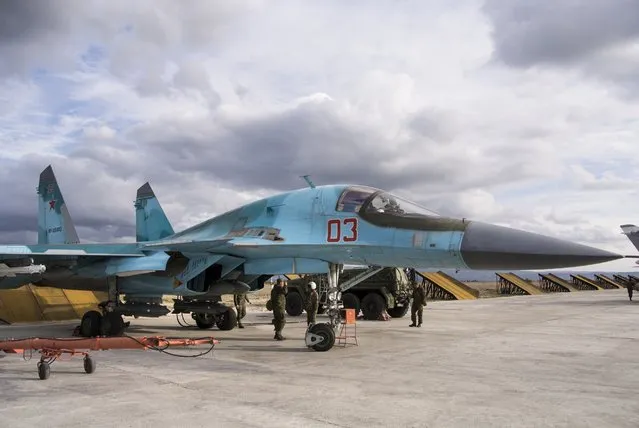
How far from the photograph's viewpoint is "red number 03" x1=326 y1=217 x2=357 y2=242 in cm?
918

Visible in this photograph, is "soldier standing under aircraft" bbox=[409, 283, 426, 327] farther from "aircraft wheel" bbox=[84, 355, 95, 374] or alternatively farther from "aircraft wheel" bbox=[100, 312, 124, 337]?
"aircraft wheel" bbox=[84, 355, 95, 374]

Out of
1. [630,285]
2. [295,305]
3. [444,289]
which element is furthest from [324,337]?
[444,289]

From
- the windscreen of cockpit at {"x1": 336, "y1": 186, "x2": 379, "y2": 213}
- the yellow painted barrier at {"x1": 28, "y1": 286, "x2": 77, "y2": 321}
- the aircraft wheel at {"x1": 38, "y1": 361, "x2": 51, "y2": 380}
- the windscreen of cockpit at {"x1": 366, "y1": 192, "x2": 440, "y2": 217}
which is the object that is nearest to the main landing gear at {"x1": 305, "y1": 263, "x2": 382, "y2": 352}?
the windscreen of cockpit at {"x1": 336, "y1": 186, "x2": 379, "y2": 213}

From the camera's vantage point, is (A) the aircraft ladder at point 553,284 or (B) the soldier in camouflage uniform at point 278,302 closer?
(B) the soldier in camouflage uniform at point 278,302

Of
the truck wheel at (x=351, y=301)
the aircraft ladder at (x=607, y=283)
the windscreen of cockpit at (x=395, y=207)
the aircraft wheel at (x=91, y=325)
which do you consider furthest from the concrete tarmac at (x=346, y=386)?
the aircraft ladder at (x=607, y=283)

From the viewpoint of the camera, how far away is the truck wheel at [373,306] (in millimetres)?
17391

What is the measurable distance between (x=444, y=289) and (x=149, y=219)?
22.2 meters

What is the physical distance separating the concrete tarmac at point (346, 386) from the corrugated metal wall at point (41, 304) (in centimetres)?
866

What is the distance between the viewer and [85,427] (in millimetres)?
4523

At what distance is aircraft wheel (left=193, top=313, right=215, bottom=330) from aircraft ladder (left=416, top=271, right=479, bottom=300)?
63.7ft

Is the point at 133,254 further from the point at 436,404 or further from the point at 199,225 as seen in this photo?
the point at 436,404

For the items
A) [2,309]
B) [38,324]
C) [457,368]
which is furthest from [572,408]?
[2,309]

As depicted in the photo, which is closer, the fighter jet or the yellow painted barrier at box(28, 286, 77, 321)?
the fighter jet

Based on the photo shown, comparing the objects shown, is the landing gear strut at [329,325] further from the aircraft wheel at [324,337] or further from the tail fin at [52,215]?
the tail fin at [52,215]
